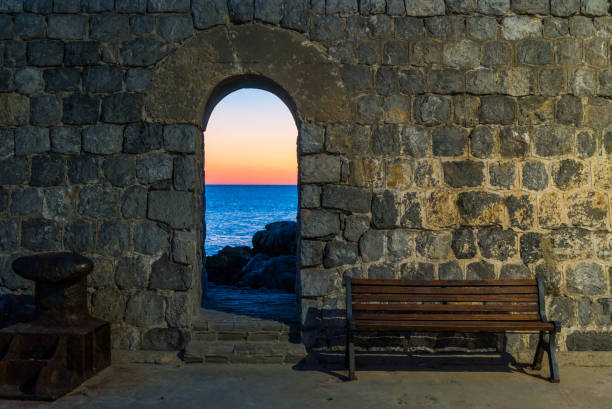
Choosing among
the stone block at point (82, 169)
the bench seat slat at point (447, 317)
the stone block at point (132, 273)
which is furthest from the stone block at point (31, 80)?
the bench seat slat at point (447, 317)

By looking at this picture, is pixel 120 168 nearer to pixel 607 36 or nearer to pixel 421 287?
pixel 421 287

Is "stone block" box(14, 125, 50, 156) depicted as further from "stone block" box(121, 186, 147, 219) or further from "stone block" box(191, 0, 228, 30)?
"stone block" box(191, 0, 228, 30)

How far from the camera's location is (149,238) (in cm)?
462

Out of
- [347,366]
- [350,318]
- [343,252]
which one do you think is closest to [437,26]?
[343,252]

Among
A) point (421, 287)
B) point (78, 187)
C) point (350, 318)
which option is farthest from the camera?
point (78, 187)

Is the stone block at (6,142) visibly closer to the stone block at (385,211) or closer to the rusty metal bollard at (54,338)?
the rusty metal bollard at (54,338)

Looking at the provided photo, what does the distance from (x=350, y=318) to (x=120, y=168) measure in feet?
8.27

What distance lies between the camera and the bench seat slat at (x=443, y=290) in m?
4.34

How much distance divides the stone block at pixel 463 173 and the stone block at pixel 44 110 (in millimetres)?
3684

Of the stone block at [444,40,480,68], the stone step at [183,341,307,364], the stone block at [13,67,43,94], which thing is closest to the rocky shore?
the stone step at [183,341,307,364]

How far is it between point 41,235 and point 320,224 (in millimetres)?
2627

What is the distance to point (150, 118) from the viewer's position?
463 cm

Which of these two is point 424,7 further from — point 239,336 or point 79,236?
point 79,236

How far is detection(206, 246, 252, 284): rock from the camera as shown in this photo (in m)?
7.61
